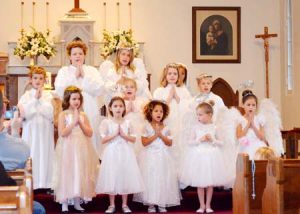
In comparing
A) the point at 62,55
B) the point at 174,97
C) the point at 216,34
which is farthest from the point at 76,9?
the point at 174,97

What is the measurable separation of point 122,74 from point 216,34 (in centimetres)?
579

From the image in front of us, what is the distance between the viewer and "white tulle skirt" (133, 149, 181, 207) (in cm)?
733

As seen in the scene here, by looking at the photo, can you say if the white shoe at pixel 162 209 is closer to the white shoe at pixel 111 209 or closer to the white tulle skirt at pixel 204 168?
the white tulle skirt at pixel 204 168

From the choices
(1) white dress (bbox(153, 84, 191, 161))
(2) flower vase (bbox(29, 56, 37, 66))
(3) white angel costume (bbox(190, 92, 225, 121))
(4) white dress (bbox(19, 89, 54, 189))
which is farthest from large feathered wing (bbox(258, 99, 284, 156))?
(2) flower vase (bbox(29, 56, 37, 66))

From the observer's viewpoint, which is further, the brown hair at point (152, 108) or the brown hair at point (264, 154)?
the brown hair at point (152, 108)

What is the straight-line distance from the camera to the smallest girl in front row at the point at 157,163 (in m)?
7.33

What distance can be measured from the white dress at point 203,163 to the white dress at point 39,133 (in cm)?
163

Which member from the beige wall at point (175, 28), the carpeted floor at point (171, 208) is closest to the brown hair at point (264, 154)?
the carpeted floor at point (171, 208)

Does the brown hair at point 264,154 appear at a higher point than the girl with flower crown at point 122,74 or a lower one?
lower

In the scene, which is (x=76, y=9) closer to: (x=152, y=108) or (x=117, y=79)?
(x=117, y=79)

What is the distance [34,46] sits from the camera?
1223 cm

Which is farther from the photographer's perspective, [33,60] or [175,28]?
[175,28]

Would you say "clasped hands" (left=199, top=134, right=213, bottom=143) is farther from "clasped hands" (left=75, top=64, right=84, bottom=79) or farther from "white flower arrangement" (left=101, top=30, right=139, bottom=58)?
"white flower arrangement" (left=101, top=30, right=139, bottom=58)

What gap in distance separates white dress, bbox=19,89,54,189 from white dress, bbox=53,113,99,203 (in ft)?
1.59
